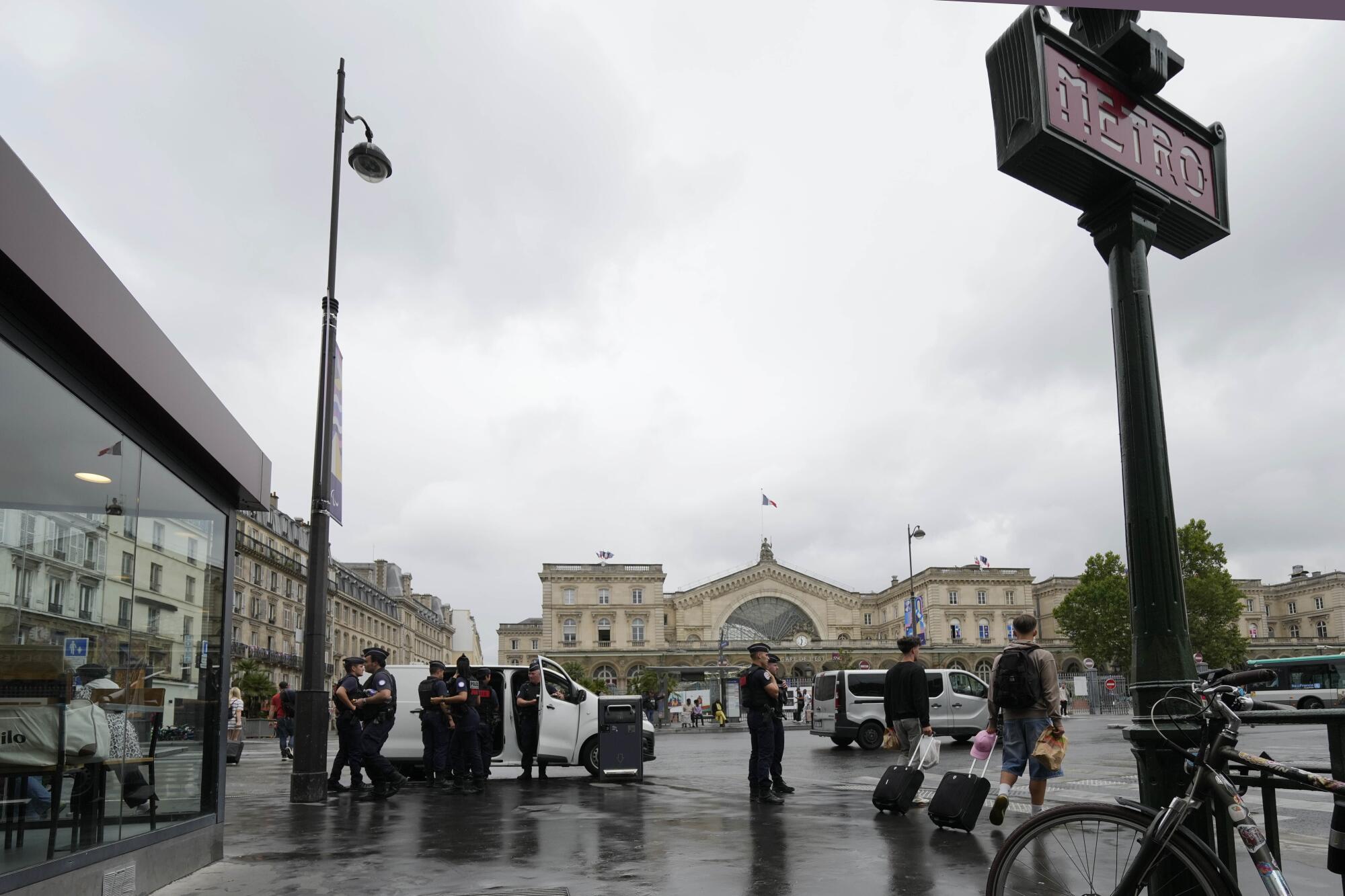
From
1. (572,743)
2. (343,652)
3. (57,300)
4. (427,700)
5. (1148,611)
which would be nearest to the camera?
(1148,611)

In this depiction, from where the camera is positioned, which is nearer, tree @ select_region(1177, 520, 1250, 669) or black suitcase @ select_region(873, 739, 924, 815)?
black suitcase @ select_region(873, 739, 924, 815)

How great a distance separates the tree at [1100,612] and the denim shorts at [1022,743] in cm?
5854

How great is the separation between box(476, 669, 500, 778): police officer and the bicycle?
1136 cm

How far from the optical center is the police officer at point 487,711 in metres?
14.9

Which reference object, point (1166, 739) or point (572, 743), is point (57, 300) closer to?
point (1166, 739)

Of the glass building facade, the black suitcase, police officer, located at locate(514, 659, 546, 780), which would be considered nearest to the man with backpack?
the black suitcase

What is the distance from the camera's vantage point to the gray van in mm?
25812

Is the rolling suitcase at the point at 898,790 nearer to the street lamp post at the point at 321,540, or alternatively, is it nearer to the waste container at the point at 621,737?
the waste container at the point at 621,737

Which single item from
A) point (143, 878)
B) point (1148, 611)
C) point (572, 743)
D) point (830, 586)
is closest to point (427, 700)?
point (572, 743)

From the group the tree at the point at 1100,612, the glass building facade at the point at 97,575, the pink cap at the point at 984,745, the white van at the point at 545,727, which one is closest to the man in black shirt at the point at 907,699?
the pink cap at the point at 984,745

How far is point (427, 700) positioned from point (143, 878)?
7.93m

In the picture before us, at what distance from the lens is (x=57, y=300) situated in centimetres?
482

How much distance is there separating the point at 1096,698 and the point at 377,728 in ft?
168

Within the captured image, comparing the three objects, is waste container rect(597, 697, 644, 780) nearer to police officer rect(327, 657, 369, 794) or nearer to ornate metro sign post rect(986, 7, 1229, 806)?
police officer rect(327, 657, 369, 794)
